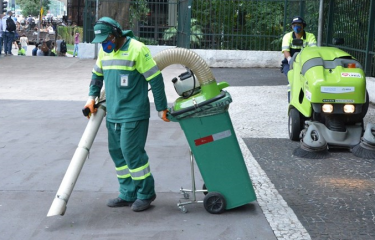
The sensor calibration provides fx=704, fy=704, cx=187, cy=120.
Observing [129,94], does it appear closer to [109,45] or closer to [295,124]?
[109,45]

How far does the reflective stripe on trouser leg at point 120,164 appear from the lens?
631 centimetres

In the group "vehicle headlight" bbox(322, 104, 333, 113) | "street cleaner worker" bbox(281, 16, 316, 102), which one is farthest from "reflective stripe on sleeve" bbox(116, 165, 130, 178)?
"street cleaner worker" bbox(281, 16, 316, 102)

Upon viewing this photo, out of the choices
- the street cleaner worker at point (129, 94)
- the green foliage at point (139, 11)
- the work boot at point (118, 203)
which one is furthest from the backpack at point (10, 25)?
the work boot at point (118, 203)

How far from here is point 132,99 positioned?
621 cm

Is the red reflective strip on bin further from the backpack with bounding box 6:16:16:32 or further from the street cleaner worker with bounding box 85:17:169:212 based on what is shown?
the backpack with bounding box 6:16:16:32

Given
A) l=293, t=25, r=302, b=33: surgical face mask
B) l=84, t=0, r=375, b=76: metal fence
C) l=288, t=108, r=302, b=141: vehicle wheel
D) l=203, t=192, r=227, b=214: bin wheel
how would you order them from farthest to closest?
l=84, t=0, r=375, b=76: metal fence < l=293, t=25, r=302, b=33: surgical face mask < l=288, t=108, r=302, b=141: vehicle wheel < l=203, t=192, r=227, b=214: bin wheel

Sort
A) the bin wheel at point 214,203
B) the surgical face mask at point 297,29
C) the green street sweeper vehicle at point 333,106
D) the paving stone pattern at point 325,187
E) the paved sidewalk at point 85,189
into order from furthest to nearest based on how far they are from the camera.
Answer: the surgical face mask at point 297,29 < the green street sweeper vehicle at point 333,106 < the bin wheel at point 214,203 < the paving stone pattern at point 325,187 < the paved sidewalk at point 85,189

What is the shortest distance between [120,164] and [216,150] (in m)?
0.91

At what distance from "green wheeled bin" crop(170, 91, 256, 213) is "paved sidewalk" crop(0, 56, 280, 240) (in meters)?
0.17

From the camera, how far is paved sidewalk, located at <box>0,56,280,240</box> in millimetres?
5789

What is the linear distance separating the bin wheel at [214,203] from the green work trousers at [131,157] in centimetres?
52

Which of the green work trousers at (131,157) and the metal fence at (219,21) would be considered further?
the metal fence at (219,21)

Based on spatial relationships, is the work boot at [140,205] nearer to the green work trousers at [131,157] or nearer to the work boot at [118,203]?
the green work trousers at [131,157]

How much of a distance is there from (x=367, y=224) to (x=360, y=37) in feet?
33.1
